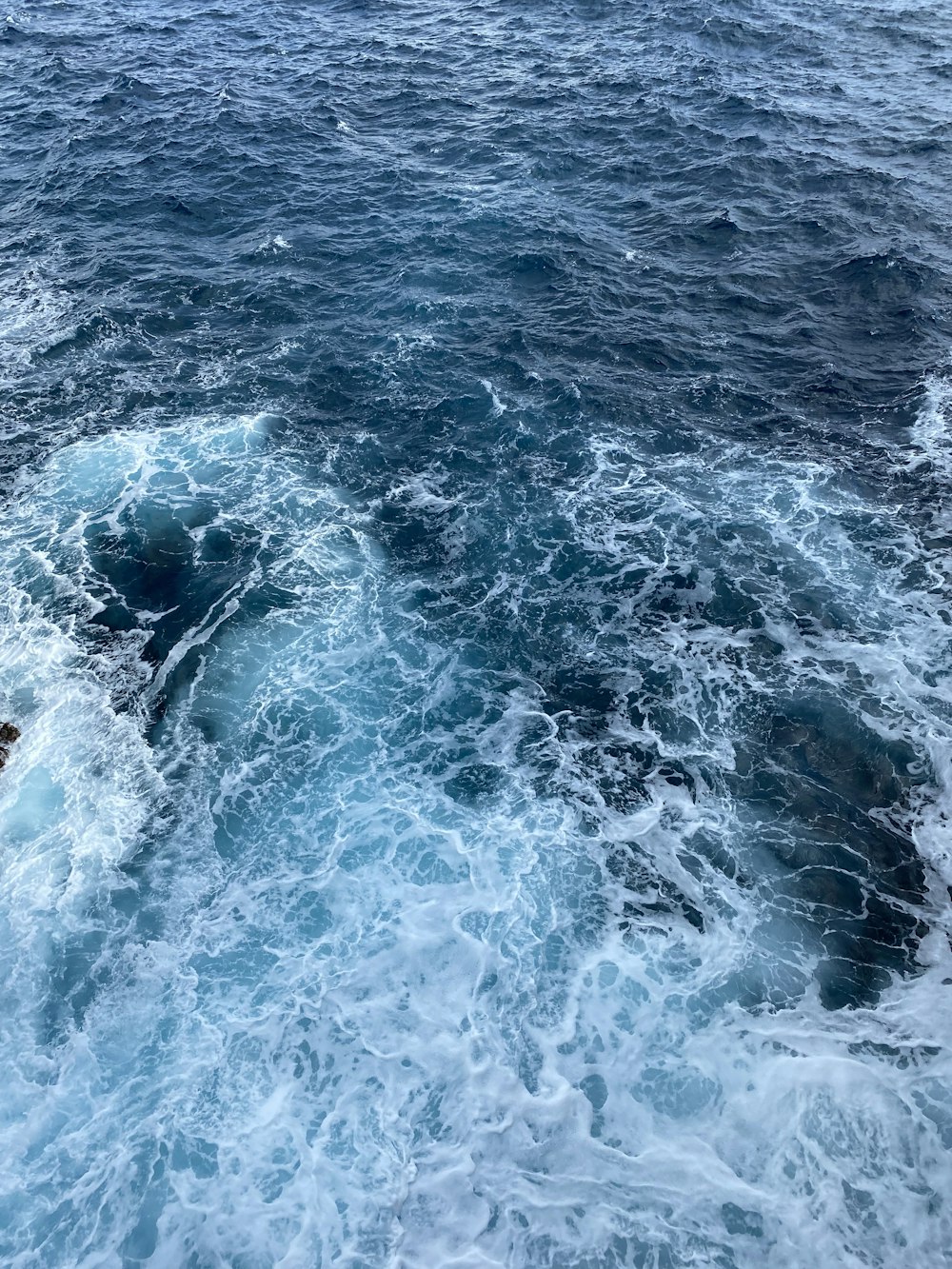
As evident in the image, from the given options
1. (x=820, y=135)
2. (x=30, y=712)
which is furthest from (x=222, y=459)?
(x=820, y=135)

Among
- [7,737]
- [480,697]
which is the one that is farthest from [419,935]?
[7,737]

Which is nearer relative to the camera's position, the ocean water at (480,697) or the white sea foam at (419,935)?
the white sea foam at (419,935)

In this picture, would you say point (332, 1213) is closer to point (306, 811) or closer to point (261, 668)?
point (306, 811)

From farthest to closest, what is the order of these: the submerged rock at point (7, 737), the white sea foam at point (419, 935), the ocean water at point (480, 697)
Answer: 1. the submerged rock at point (7, 737)
2. the ocean water at point (480, 697)
3. the white sea foam at point (419, 935)

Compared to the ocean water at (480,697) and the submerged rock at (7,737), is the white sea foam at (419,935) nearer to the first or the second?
the ocean water at (480,697)

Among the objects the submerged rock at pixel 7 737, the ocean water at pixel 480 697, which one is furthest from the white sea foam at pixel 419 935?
the submerged rock at pixel 7 737

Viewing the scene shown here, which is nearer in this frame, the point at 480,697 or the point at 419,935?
the point at 419,935

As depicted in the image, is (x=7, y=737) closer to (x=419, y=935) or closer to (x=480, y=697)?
(x=419, y=935)
